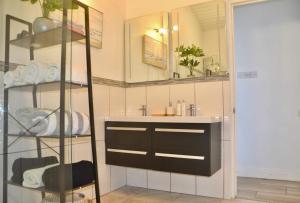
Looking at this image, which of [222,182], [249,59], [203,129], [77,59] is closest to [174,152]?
[203,129]

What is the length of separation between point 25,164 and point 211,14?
2220mm

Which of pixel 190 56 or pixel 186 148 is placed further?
pixel 190 56

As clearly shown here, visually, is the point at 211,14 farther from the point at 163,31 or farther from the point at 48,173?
the point at 48,173

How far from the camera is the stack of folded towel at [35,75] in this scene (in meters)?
1.54

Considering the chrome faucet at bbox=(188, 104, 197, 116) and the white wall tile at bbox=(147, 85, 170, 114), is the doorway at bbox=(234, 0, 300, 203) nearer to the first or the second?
the chrome faucet at bbox=(188, 104, 197, 116)

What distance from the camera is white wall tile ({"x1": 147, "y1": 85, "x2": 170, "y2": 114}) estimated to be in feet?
9.61

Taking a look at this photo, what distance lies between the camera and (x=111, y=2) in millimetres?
2988

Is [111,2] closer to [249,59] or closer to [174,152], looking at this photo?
[174,152]

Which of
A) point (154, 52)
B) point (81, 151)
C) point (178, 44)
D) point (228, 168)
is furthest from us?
point (154, 52)

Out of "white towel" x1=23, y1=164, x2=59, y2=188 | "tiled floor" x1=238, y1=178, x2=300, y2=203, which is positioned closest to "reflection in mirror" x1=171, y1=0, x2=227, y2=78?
"tiled floor" x1=238, y1=178, x2=300, y2=203

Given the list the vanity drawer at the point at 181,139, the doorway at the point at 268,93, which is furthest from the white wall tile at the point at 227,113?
the doorway at the point at 268,93

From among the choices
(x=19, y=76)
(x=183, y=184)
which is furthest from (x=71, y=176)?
(x=183, y=184)

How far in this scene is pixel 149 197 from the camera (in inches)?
105

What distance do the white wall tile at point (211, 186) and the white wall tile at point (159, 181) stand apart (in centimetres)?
33
